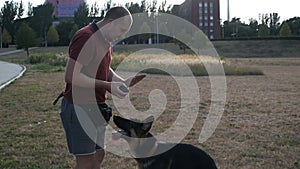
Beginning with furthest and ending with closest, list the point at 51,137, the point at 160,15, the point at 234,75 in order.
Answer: the point at 160,15
the point at 234,75
the point at 51,137

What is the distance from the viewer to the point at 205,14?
9975 centimetres

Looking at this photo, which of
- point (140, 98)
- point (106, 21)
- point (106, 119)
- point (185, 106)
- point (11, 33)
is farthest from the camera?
point (11, 33)

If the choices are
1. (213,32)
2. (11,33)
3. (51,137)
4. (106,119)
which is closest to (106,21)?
(106,119)

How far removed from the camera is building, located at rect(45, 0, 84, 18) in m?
99.2

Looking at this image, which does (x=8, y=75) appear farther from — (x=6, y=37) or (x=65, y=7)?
(x=65, y=7)

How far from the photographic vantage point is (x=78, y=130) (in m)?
3.67

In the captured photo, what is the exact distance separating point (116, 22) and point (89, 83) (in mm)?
585

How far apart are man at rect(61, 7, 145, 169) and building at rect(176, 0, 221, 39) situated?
94.7 metres

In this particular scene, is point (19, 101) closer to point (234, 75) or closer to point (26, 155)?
point (26, 155)

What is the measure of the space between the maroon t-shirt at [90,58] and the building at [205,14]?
311ft

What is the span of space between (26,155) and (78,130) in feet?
10.4

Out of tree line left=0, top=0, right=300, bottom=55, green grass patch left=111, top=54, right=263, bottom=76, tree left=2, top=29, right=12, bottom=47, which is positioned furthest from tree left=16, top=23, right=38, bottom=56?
Result: green grass patch left=111, top=54, right=263, bottom=76

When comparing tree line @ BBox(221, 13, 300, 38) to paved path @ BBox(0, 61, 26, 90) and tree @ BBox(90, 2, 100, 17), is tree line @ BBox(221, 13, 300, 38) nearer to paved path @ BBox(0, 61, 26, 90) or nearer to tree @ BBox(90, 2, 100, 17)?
tree @ BBox(90, 2, 100, 17)

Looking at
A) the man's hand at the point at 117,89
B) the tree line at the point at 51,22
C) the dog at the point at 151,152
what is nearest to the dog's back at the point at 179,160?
the dog at the point at 151,152
